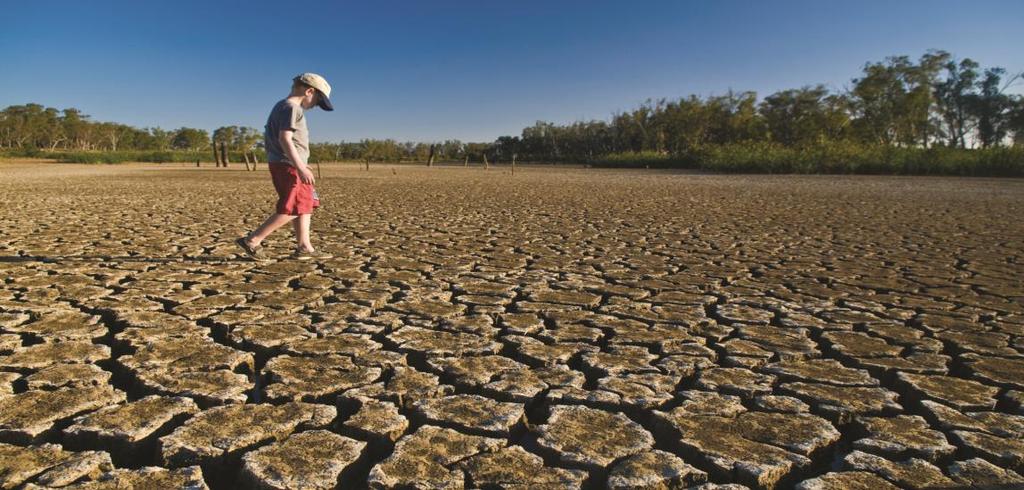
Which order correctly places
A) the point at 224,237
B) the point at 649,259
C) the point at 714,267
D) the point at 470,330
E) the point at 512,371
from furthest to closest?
the point at 224,237 → the point at 649,259 → the point at 714,267 → the point at 470,330 → the point at 512,371

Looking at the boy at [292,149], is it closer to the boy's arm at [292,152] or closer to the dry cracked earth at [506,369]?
the boy's arm at [292,152]

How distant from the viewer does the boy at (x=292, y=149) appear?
421cm

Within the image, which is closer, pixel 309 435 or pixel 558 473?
pixel 558 473

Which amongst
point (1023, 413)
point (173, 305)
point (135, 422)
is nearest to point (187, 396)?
point (135, 422)

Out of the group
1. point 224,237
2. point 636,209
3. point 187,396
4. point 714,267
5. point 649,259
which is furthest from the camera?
point 636,209

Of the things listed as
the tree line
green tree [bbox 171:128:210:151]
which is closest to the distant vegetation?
the tree line

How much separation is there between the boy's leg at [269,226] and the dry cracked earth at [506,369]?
17 centimetres

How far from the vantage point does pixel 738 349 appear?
107 inches

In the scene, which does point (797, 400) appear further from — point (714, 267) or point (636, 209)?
point (636, 209)

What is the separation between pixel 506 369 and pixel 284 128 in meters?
2.62

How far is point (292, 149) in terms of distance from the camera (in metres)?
4.20

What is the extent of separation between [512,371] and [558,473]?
768mm

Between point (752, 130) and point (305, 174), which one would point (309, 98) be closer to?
point (305, 174)

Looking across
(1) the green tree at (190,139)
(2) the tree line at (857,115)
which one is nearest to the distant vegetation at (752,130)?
(2) the tree line at (857,115)
